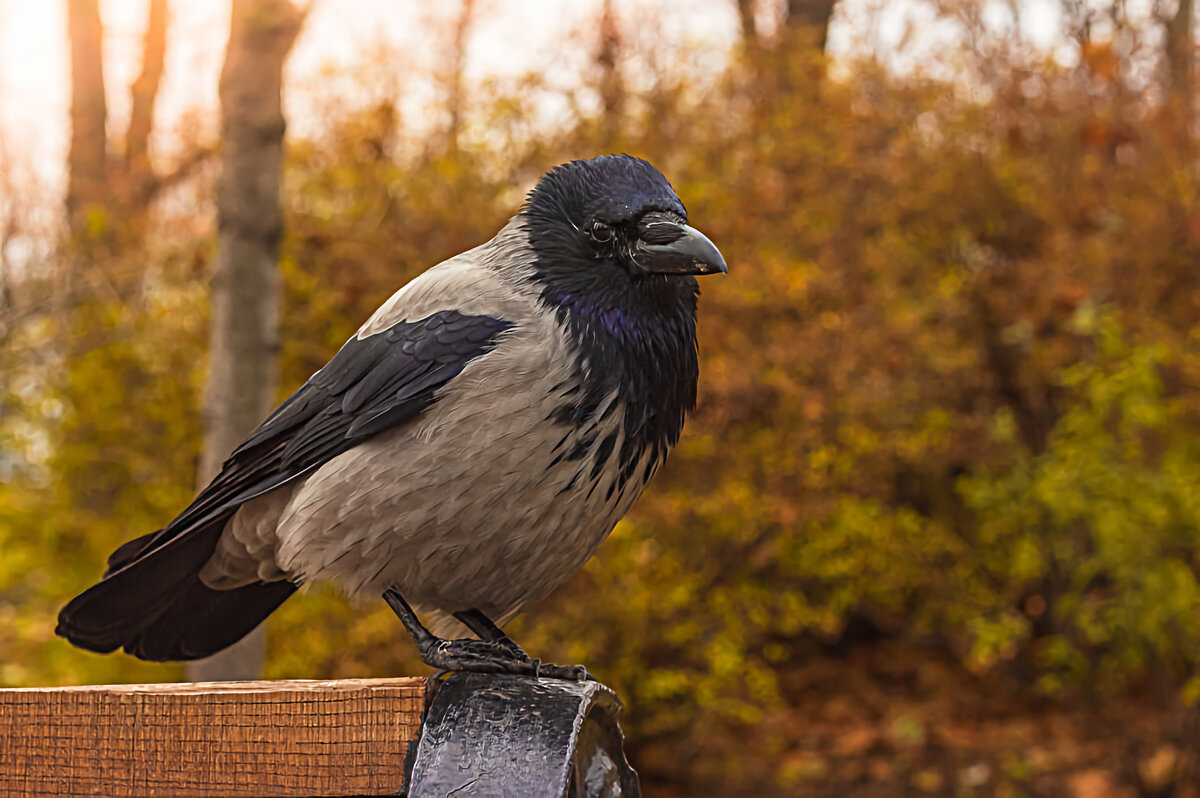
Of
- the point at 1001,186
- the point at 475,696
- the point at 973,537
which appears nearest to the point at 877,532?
the point at 973,537

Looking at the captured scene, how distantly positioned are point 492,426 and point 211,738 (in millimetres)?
766

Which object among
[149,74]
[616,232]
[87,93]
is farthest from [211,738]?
[149,74]

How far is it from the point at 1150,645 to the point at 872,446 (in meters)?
1.83

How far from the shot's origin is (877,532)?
621 cm

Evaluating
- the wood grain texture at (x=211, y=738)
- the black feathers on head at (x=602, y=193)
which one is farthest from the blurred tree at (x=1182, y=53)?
the wood grain texture at (x=211, y=738)

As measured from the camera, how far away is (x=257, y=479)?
2.61 m

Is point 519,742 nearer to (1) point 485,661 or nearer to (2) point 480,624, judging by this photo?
(1) point 485,661

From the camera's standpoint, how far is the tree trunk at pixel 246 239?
477 centimetres

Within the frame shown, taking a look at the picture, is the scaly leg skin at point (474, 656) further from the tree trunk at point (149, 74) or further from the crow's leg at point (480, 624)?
the tree trunk at point (149, 74)

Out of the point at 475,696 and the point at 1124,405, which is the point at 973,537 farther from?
the point at 475,696

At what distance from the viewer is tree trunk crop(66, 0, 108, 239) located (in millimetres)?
9664

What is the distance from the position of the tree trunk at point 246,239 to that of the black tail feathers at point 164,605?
1960mm

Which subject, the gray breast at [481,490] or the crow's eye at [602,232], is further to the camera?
the crow's eye at [602,232]

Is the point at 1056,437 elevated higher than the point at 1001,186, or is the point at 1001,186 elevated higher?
the point at 1001,186
